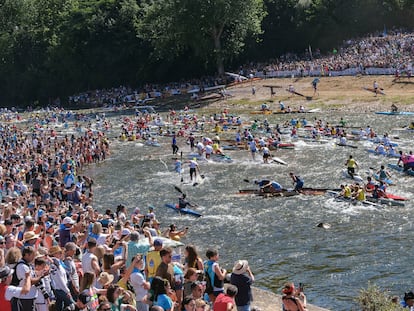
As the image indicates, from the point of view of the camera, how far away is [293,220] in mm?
25656

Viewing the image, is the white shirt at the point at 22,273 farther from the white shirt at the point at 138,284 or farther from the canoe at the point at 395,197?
the canoe at the point at 395,197

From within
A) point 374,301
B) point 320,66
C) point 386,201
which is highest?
point 320,66

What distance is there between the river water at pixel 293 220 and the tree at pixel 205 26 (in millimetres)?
26563

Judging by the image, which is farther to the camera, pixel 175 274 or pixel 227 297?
pixel 175 274

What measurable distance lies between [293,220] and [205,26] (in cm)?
4249

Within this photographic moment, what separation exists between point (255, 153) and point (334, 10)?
125ft

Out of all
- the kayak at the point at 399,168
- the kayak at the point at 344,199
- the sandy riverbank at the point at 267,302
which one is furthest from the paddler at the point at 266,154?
the sandy riverbank at the point at 267,302

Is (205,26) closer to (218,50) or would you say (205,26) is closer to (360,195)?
(218,50)

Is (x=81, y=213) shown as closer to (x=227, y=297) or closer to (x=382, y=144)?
(x=227, y=297)

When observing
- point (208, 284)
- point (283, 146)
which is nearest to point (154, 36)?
point (283, 146)

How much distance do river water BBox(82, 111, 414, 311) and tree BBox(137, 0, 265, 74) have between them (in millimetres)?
26563

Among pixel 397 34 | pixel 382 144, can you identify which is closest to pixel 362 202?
pixel 382 144

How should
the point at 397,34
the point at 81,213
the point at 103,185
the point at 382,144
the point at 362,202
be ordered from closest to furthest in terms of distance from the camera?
1. the point at 81,213
2. the point at 362,202
3. the point at 103,185
4. the point at 382,144
5. the point at 397,34

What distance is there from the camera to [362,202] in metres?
26.9
